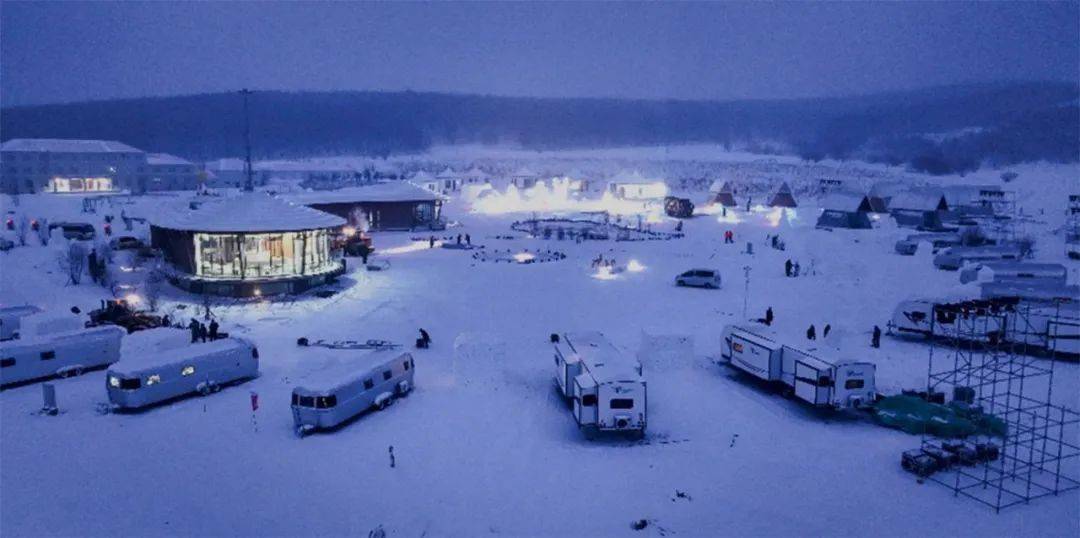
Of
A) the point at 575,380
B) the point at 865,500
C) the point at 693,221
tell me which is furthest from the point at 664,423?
the point at 693,221

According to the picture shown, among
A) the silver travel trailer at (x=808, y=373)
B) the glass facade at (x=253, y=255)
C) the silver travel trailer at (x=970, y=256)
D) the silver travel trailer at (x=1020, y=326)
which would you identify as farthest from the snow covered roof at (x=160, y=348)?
the silver travel trailer at (x=970, y=256)

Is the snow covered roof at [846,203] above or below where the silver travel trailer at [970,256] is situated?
above

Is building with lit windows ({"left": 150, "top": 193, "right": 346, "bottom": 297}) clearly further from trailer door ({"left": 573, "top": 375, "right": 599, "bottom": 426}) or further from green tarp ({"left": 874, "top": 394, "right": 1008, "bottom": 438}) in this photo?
green tarp ({"left": 874, "top": 394, "right": 1008, "bottom": 438})

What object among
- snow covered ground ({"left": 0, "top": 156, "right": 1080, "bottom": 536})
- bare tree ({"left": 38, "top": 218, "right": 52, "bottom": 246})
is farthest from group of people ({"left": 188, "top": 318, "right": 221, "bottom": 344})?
bare tree ({"left": 38, "top": 218, "right": 52, "bottom": 246})

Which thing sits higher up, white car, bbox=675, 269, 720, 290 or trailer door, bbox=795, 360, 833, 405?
white car, bbox=675, 269, 720, 290

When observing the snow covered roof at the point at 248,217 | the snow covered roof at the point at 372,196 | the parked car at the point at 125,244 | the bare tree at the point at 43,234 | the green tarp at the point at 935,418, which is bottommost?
the green tarp at the point at 935,418

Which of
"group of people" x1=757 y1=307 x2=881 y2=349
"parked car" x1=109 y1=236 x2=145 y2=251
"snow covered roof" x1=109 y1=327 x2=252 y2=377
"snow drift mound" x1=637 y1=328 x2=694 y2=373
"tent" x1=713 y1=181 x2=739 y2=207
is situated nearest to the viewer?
"snow covered roof" x1=109 y1=327 x2=252 y2=377

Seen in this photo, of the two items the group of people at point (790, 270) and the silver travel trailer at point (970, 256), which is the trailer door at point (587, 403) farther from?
the silver travel trailer at point (970, 256)
